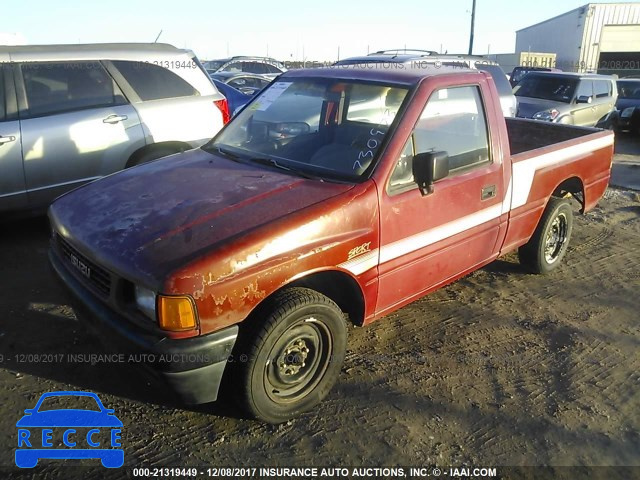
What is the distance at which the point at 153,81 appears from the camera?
5672 millimetres

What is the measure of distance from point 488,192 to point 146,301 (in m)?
2.45

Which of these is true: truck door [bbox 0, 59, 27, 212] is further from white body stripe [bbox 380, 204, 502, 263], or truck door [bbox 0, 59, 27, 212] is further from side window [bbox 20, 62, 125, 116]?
white body stripe [bbox 380, 204, 502, 263]

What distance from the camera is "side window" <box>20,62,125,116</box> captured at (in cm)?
494

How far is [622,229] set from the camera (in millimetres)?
6242

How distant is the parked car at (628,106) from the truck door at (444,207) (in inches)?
459

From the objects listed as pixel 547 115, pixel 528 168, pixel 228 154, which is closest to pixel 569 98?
pixel 547 115

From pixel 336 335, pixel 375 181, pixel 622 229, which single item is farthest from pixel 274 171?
pixel 622 229

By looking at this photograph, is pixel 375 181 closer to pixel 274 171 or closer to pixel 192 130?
pixel 274 171

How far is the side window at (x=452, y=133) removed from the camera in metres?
3.20

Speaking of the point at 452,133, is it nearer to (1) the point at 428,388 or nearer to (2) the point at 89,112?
(1) the point at 428,388

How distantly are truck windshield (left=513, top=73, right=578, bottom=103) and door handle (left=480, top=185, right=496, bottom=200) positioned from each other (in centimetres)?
886

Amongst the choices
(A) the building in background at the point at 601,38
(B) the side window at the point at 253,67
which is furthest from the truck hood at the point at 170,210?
(A) the building in background at the point at 601,38

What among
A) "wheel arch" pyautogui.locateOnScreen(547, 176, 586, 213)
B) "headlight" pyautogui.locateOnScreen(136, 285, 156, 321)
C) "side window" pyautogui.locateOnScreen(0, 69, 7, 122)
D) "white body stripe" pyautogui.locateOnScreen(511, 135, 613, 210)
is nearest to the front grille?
"headlight" pyautogui.locateOnScreen(136, 285, 156, 321)

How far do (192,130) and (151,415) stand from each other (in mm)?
3617
